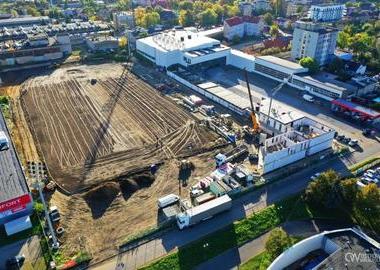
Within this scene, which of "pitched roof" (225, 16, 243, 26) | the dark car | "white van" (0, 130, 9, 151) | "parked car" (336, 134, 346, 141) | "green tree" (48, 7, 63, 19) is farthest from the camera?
"green tree" (48, 7, 63, 19)

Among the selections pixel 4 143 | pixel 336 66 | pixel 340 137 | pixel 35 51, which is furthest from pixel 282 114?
pixel 35 51

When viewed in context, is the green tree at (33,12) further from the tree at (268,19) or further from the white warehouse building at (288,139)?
the white warehouse building at (288,139)

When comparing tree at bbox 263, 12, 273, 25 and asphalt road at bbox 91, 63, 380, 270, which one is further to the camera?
tree at bbox 263, 12, 273, 25

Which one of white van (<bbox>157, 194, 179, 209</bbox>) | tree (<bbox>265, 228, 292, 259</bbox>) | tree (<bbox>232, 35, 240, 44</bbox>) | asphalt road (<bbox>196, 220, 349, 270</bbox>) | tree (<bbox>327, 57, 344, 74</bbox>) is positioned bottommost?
asphalt road (<bbox>196, 220, 349, 270</bbox>)

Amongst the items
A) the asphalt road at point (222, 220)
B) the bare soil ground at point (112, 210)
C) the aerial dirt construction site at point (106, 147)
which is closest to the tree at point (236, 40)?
the aerial dirt construction site at point (106, 147)

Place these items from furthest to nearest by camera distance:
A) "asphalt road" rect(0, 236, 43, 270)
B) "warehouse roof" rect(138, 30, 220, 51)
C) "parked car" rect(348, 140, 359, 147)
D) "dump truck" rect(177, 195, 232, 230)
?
"warehouse roof" rect(138, 30, 220, 51) → "parked car" rect(348, 140, 359, 147) → "dump truck" rect(177, 195, 232, 230) → "asphalt road" rect(0, 236, 43, 270)

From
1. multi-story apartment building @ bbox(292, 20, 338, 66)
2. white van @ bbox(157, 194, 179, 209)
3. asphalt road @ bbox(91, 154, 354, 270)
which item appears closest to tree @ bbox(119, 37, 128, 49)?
multi-story apartment building @ bbox(292, 20, 338, 66)

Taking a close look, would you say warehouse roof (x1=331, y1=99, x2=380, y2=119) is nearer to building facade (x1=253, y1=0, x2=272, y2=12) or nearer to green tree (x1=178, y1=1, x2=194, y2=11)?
building facade (x1=253, y1=0, x2=272, y2=12)

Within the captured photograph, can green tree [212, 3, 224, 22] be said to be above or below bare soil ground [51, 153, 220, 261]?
above
